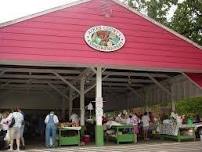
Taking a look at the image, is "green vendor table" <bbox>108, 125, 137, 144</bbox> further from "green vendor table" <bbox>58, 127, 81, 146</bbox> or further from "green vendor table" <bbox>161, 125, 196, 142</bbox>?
"green vendor table" <bbox>161, 125, 196, 142</bbox>

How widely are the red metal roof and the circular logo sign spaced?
0.52 ft

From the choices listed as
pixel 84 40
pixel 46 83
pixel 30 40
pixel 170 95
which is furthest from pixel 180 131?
pixel 46 83

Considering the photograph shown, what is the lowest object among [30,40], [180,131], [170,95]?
[180,131]

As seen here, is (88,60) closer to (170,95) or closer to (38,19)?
(38,19)

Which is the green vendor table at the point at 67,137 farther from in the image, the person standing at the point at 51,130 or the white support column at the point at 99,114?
the white support column at the point at 99,114

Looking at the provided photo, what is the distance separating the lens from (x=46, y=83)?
79.1 ft

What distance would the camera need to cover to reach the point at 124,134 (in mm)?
16656

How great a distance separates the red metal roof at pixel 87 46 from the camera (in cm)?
1477

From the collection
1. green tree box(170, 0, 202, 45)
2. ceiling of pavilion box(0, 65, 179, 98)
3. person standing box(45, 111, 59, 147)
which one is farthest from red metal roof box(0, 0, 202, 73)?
green tree box(170, 0, 202, 45)

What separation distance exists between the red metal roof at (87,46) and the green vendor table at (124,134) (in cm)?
250

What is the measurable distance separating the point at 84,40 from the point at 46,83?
29.7ft

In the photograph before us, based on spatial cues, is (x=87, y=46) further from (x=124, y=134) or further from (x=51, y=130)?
(x=124, y=134)

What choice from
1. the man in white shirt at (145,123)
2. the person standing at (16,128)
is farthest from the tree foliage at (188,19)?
the person standing at (16,128)

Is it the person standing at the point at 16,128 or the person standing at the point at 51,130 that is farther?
the person standing at the point at 51,130
